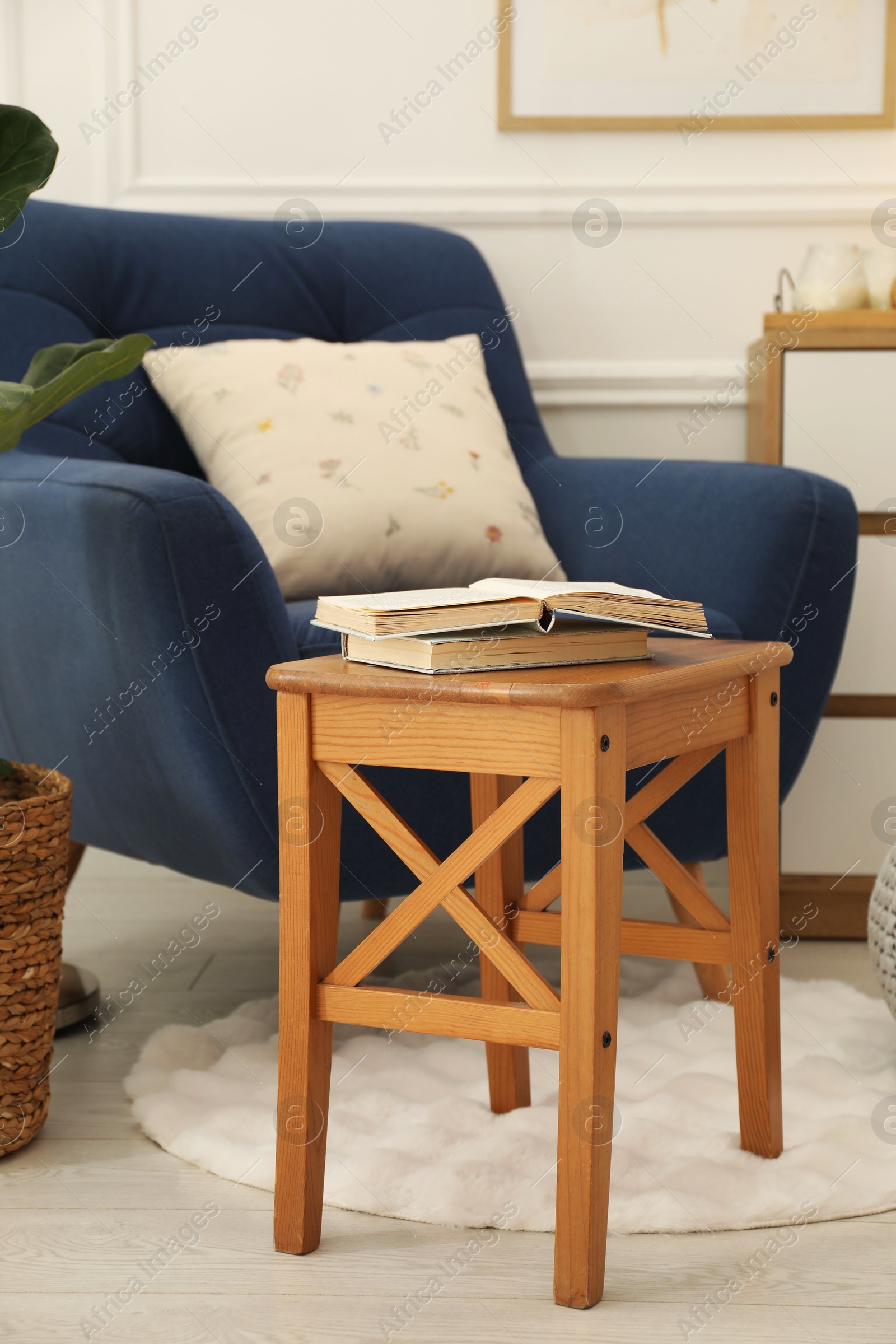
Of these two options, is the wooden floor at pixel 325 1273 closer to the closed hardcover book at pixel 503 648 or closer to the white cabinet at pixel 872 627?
the closed hardcover book at pixel 503 648

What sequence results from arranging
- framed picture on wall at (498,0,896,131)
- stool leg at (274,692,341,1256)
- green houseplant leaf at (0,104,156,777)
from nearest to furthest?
stool leg at (274,692,341,1256) → green houseplant leaf at (0,104,156,777) → framed picture on wall at (498,0,896,131)

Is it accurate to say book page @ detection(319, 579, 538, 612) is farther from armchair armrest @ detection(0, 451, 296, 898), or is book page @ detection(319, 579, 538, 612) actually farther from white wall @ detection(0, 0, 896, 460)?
white wall @ detection(0, 0, 896, 460)

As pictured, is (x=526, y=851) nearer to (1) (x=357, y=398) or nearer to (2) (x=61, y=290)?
(1) (x=357, y=398)

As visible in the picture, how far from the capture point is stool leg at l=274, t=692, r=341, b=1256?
0.87 metres

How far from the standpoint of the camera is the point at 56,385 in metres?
0.98

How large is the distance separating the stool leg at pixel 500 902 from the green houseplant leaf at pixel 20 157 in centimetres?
62

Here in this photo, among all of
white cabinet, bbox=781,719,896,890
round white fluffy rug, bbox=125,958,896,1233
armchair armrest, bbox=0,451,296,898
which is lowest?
round white fluffy rug, bbox=125,958,896,1233

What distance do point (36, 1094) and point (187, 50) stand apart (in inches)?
62.8

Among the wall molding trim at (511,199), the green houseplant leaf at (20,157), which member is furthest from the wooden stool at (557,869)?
the wall molding trim at (511,199)

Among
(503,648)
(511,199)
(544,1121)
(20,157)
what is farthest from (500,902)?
(511,199)

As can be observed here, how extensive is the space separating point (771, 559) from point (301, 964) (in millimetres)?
761

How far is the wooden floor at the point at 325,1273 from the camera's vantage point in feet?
2.65

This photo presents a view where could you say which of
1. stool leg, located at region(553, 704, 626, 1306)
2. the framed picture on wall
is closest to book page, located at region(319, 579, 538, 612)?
stool leg, located at region(553, 704, 626, 1306)

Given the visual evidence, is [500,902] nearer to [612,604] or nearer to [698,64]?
[612,604]
